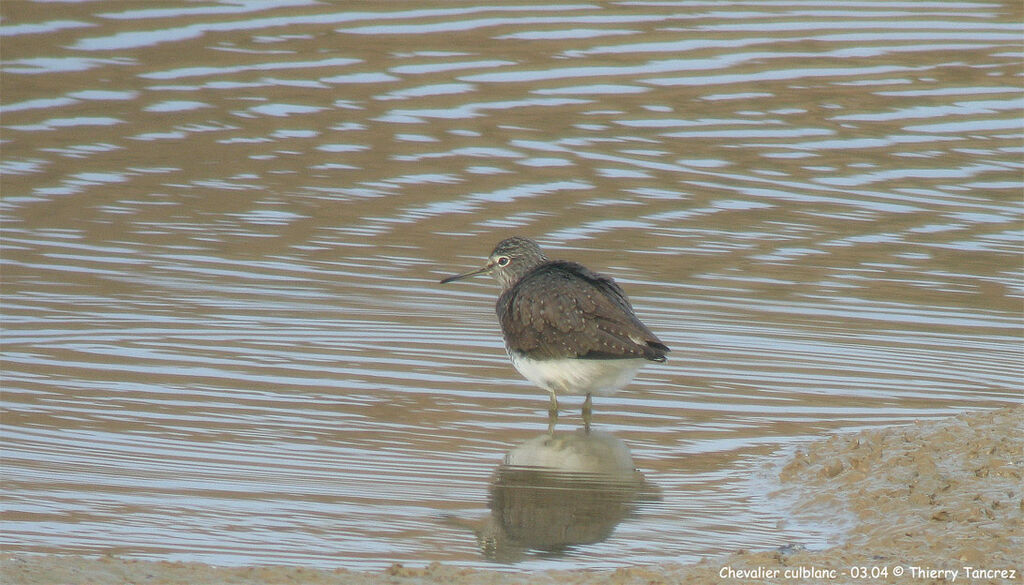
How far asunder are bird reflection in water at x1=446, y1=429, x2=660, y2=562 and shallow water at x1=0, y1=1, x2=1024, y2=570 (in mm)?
61

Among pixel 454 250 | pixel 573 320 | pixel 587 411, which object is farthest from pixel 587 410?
pixel 454 250

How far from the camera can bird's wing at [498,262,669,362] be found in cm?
876

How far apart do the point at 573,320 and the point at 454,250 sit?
399cm

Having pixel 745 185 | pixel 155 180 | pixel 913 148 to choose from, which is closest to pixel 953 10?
pixel 913 148

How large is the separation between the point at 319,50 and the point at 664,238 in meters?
6.87

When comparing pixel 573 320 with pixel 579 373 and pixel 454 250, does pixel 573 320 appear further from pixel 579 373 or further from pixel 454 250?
pixel 454 250

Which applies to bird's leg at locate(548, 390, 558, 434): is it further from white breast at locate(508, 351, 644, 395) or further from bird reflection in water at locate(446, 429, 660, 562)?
bird reflection in water at locate(446, 429, 660, 562)

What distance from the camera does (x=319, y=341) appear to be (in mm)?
10367

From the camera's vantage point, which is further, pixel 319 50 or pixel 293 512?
pixel 319 50

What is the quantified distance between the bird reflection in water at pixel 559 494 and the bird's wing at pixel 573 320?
0.48 metres

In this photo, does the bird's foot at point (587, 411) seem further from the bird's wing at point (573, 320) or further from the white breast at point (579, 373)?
the bird's wing at point (573, 320)

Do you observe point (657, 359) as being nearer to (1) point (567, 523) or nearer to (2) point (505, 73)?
(1) point (567, 523)

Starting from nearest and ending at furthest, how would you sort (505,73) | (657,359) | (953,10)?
(657,359) → (505,73) → (953,10)

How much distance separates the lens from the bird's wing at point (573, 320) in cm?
876
